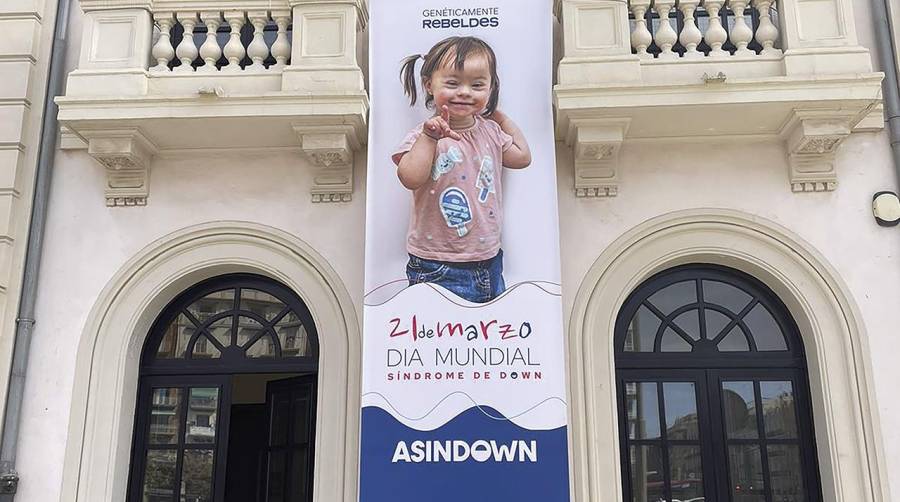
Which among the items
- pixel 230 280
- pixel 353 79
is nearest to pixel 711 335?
pixel 353 79

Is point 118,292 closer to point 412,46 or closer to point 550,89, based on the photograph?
point 412,46

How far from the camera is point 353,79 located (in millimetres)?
6180

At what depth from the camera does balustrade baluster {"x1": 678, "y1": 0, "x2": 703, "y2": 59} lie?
6.21m

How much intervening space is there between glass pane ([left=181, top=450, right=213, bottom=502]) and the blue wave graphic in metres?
1.59

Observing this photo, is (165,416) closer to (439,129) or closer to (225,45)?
(225,45)

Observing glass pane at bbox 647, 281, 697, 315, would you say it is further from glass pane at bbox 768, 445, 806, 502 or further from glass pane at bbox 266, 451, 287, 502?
glass pane at bbox 266, 451, 287, 502

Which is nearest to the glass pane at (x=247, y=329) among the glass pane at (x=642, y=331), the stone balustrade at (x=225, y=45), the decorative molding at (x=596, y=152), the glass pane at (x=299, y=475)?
the glass pane at (x=299, y=475)

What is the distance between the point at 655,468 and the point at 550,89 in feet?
9.52

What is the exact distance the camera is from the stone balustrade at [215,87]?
605 centimetres

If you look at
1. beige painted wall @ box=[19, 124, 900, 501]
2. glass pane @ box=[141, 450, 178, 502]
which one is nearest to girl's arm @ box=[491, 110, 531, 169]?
beige painted wall @ box=[19, 124, 900, 501]

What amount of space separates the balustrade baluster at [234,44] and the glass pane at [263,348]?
6.97 ft

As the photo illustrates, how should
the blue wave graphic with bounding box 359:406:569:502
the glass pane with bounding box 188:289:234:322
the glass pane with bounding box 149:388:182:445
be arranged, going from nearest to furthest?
the blue wave graphic with bounding box 359:406:569:502, the glass pane with bounding box 149:388:182:445, the glass pane with bounding box 188:289:234:322

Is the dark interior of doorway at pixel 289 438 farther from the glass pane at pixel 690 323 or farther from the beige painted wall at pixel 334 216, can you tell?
the glass pane at pixel 690 323

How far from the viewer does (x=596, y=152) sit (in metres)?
6.18
